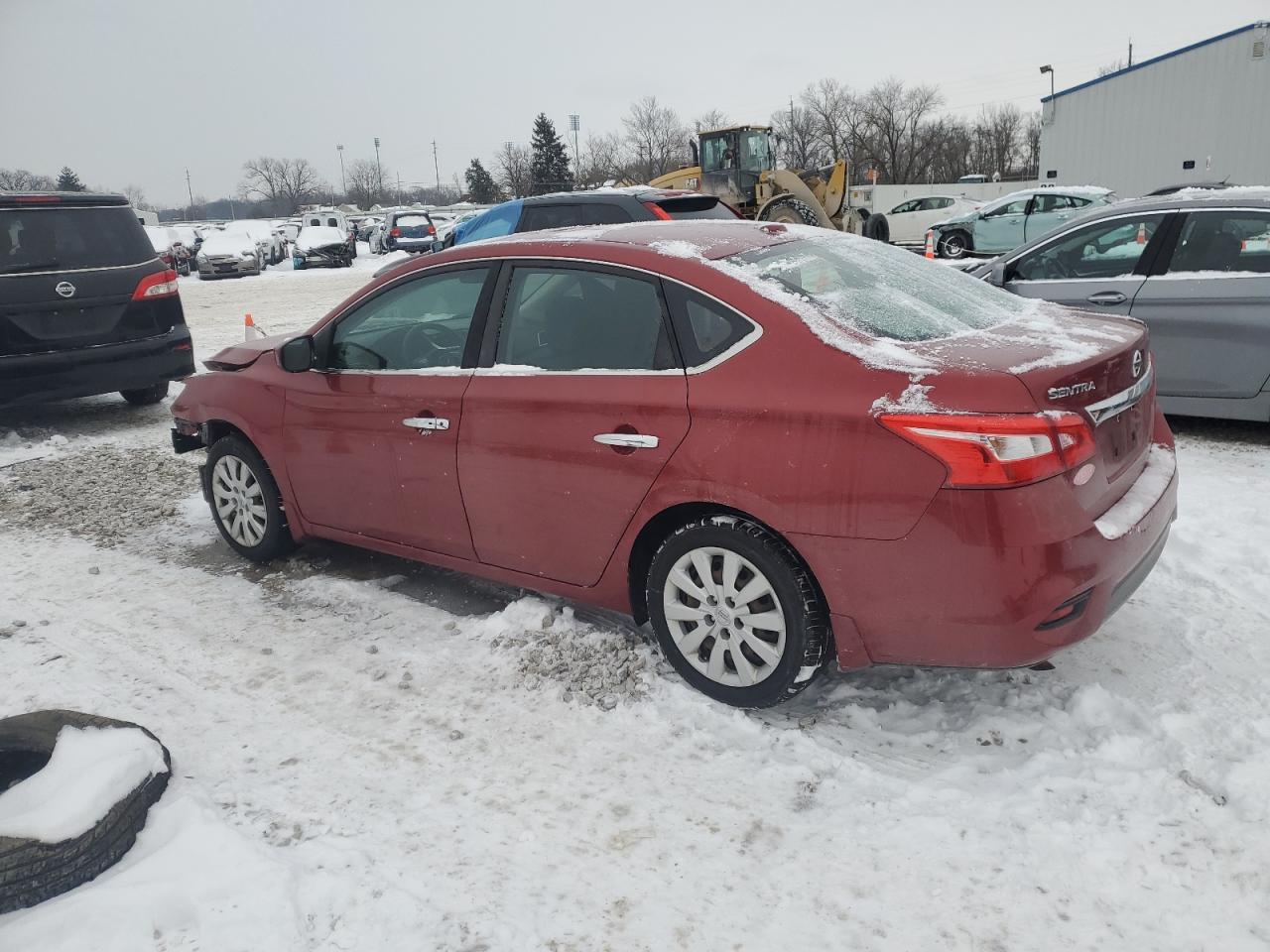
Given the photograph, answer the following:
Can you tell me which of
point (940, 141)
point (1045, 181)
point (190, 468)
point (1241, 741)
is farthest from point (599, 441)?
point (940, 141)

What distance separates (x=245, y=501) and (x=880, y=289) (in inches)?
132

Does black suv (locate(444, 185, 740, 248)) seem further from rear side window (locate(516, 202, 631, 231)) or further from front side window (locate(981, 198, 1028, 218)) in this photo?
front side window (locate(981, 198, 1028, 218))

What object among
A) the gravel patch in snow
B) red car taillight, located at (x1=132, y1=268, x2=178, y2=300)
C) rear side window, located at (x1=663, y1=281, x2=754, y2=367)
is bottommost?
the gravel patch in snow

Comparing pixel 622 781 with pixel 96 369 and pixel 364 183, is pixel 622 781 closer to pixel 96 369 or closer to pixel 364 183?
pixel 96 369

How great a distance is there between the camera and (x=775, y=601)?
3051 mm

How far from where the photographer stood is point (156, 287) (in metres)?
8.02

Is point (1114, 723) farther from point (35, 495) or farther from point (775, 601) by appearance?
point (35, 495)

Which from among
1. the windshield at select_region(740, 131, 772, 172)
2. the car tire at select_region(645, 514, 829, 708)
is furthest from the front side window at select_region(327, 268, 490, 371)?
the windshield at select_region(740, 131, 772, 172)

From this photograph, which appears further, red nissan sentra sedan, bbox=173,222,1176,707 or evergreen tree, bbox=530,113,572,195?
evergreen tree, bbox=530,113,572,195

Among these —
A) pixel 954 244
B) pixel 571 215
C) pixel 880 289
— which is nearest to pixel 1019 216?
pixel 954 244

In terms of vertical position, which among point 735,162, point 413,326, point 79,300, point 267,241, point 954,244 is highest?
point 735,162

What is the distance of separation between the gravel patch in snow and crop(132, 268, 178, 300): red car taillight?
1331mm

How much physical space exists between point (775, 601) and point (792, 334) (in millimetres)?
864

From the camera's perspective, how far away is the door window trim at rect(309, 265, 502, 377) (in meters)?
3.81
